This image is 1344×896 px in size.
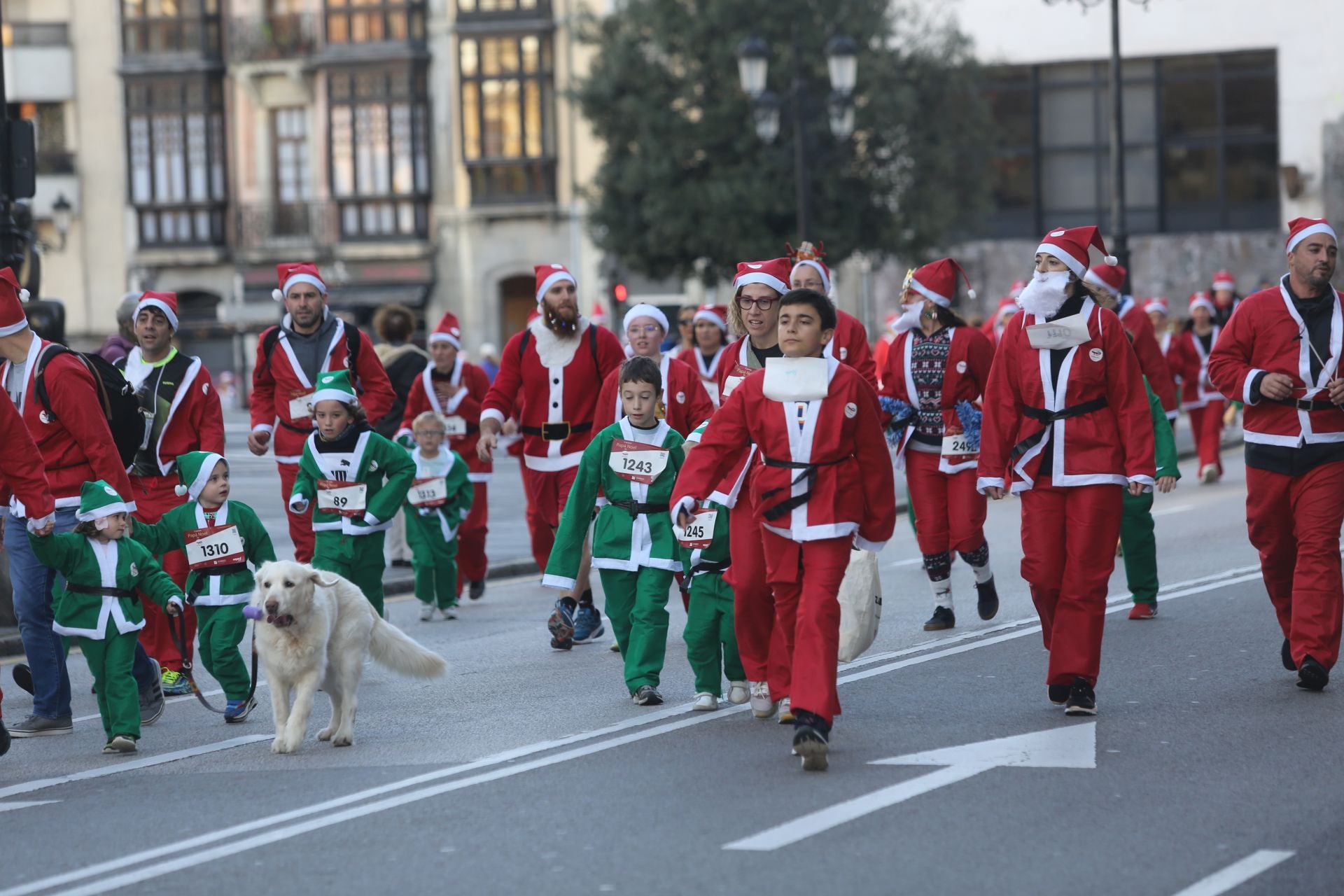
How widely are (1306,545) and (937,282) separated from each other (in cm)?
313

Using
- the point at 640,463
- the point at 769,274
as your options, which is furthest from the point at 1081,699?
the point at 640,463

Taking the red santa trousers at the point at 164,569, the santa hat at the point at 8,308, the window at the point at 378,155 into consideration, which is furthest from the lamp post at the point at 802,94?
the window at the point at 378,155

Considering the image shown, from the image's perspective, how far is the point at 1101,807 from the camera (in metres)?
6.98

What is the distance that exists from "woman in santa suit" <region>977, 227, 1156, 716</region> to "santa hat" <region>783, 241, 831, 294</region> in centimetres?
128

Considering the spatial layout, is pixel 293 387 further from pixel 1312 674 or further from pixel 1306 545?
pixel 1312 674

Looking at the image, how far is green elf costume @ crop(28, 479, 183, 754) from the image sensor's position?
893cm

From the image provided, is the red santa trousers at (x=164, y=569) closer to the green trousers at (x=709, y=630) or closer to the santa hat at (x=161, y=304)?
the santa hat at (x=161, y=304)

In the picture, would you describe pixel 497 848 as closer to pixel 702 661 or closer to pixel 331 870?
pixel 331 870

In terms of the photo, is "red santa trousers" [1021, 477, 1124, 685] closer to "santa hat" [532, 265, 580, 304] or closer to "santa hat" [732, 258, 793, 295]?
"santa hat" [732, 258, 793, 295]

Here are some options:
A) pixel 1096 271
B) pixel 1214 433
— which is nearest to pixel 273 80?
pixel 1214 433

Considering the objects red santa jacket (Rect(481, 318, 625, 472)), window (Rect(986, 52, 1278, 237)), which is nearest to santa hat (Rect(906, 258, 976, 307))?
red santa jacket (Rect(481, 318, 625, 472))

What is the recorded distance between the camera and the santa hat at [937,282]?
1171cm

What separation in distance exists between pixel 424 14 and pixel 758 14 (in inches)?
544

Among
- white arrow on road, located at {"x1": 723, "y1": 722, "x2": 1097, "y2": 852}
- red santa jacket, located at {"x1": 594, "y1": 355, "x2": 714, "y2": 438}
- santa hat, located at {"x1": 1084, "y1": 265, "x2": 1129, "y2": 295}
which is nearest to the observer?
white arrow on road, located at {"x1": 723, "y1": 722, "x2": 1097, "y2": 852}
